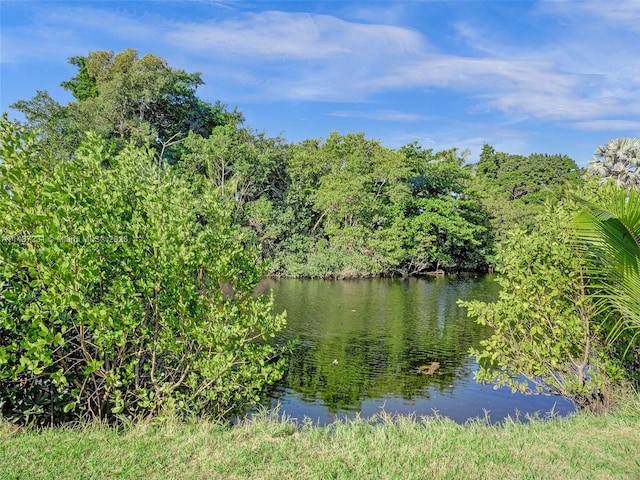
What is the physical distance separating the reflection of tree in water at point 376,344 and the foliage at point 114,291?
17.7 feet

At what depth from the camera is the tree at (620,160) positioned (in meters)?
31.0

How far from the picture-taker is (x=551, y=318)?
8.32 meters

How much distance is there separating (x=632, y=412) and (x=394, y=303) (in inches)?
729

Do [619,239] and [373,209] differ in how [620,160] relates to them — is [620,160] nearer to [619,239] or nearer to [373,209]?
[373,209]

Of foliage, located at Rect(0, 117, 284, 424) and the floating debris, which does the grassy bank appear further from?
the floating debris

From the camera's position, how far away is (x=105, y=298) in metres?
5.81

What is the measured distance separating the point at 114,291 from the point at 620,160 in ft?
114

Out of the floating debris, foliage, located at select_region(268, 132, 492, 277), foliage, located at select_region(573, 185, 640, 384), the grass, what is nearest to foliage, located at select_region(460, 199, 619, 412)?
foliage, located at select_region(573, 185, 640, 384)

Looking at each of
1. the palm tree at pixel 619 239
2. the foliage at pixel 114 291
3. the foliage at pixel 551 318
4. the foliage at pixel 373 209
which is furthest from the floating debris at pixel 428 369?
the foliage at pixel 373 209

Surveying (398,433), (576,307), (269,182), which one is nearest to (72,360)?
(398,433)

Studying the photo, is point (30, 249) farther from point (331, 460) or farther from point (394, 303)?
point (394, 303)

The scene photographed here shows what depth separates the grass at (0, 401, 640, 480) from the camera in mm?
4254

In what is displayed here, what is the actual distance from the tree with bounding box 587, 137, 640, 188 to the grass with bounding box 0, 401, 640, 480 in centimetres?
3040

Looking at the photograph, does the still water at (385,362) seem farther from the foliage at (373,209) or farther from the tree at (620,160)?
the tree at (620,160)
